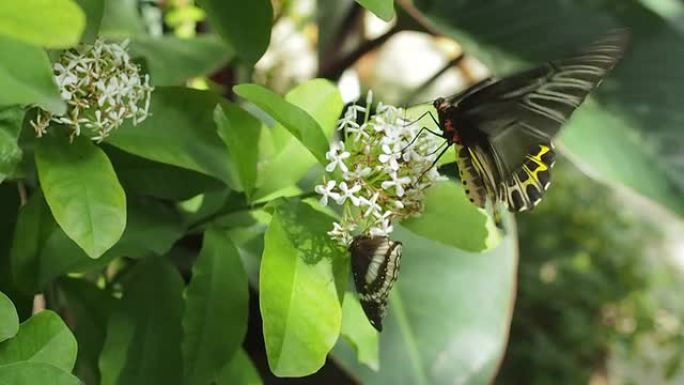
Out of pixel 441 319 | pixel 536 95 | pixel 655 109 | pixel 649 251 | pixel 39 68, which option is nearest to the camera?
pixel 39 68

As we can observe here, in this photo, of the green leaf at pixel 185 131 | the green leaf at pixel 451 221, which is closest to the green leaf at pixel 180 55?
the green leaf at pixel 185 131

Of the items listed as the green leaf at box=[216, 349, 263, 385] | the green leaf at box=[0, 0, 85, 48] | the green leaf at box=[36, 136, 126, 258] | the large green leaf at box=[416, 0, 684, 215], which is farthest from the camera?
the large green leaf at box=[416, 0, 684, 215]

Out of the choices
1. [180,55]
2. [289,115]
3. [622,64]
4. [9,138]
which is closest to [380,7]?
[289,115]

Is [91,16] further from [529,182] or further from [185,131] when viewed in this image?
[529,182]

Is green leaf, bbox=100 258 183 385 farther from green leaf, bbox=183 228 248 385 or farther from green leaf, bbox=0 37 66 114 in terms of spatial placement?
green leaf, bbox=0 37 66 114

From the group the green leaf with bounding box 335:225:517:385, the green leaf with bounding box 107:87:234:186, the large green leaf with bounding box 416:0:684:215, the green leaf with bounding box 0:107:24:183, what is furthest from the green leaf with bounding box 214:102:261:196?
the large green leaf with bounding box 416:0:684:215

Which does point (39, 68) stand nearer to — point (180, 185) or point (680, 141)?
point (180, 185)

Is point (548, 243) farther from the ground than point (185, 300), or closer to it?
closer to it

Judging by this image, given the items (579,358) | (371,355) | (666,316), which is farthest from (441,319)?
(666,316)
